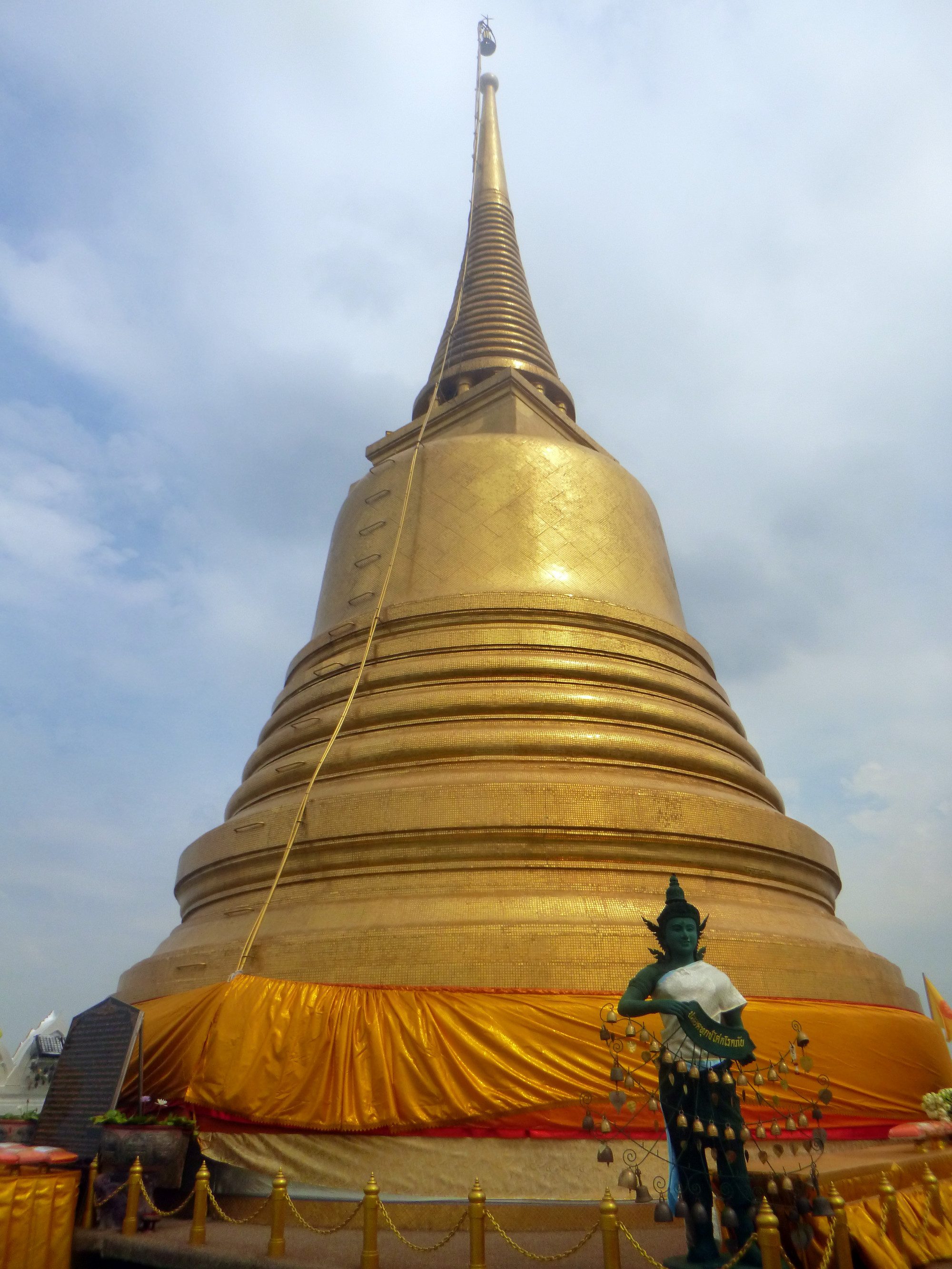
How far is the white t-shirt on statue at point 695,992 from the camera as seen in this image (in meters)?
3.94

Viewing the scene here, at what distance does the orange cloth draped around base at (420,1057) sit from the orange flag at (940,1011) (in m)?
6.42

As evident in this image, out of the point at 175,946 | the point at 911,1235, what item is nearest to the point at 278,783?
the point at 175,946

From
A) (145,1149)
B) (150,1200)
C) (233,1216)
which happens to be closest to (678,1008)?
(150,1200)

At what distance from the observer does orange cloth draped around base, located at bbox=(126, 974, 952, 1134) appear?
5305 mm

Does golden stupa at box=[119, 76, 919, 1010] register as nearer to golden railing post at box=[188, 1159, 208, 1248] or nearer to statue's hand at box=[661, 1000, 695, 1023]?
golden railing post at box=[188, 1159, 208, 1248]

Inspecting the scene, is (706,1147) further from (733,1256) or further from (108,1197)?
(108,1197)

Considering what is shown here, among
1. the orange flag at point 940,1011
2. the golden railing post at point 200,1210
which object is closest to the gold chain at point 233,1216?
the golden railing post at point 200,1210

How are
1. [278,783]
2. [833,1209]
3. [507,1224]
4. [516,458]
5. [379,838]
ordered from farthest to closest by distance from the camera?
[516,458]
[278,783]
[379,838]
[507,1224]
[833,1209]

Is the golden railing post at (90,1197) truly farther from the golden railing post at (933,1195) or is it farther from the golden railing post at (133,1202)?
the golden railing post at (933,1195)

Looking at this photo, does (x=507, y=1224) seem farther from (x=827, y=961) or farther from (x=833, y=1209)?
(x=827, y=961)

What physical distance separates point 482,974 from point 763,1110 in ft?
5.75

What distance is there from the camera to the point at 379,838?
7.12 m

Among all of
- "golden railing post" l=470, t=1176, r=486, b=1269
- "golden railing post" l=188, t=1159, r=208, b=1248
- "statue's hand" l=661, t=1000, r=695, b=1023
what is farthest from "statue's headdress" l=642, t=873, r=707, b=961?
"golden railing post" l=188, t=1159, r=208, b=1248

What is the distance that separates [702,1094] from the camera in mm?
3811
